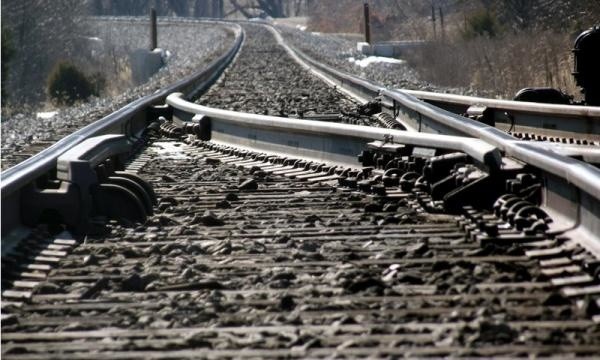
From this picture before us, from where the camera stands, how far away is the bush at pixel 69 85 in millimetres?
39938

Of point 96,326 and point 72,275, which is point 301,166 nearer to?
point 72,275

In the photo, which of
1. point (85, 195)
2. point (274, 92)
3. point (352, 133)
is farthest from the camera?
point (274, 92)

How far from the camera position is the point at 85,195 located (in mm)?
7246

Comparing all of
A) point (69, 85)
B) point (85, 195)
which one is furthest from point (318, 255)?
point (69, 85)

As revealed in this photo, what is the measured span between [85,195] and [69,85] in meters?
34.1

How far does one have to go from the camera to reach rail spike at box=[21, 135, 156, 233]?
279 inches

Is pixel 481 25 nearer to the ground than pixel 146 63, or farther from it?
farther from it

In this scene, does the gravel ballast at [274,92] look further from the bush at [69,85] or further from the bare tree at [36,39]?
the bare tree at [36,39]

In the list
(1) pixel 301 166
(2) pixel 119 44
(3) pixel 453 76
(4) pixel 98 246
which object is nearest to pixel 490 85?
(3) pixel 453 76

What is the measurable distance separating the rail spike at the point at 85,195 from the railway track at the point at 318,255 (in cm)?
1

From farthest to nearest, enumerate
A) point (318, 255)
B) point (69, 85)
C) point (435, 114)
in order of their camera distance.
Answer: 1. point (69, 85)
2. point (435, 114)
3. point (318, 255)

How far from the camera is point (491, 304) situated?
4844mm

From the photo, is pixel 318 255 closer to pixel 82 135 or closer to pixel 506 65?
pixel 82 135

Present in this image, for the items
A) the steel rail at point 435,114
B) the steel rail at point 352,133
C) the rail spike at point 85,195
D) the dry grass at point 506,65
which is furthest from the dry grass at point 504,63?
the rail spike at point 85,195
